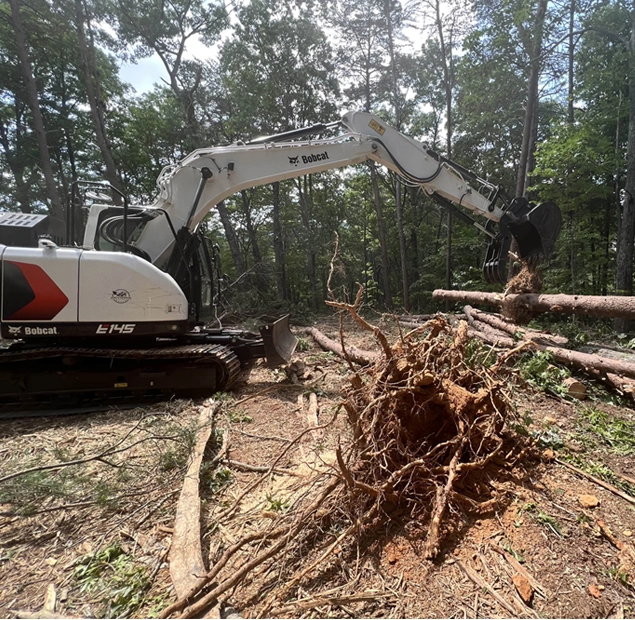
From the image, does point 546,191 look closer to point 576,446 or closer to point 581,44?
point 581,44

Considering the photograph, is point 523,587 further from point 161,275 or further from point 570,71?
point 570,71

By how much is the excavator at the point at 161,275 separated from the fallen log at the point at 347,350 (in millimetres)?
964

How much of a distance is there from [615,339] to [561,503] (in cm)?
619

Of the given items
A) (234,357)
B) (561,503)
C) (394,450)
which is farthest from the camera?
(234,357)

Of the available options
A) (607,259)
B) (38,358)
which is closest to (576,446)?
(38,358)

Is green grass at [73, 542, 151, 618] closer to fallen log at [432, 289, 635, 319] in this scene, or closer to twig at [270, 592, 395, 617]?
twig at [270, 592, 395, 617]

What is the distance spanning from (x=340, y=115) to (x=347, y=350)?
40.3 ft

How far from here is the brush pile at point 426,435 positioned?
207 centimetres

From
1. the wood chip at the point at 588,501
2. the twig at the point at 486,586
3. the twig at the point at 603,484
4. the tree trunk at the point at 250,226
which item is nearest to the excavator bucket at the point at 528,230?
the twig at the point at 603,484

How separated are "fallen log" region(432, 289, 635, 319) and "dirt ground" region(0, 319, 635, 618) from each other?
124 cm

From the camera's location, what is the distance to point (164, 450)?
3.15m

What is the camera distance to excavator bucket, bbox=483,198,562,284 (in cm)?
562

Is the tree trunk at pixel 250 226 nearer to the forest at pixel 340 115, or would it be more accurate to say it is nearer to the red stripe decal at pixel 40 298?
the forest at pixel 340 115

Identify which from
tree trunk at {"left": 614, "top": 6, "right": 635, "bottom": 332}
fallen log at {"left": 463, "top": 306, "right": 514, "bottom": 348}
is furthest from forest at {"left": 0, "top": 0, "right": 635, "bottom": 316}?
fallen log at {"left": 463, "top": 306, "right": 514, "bottom": 348}
